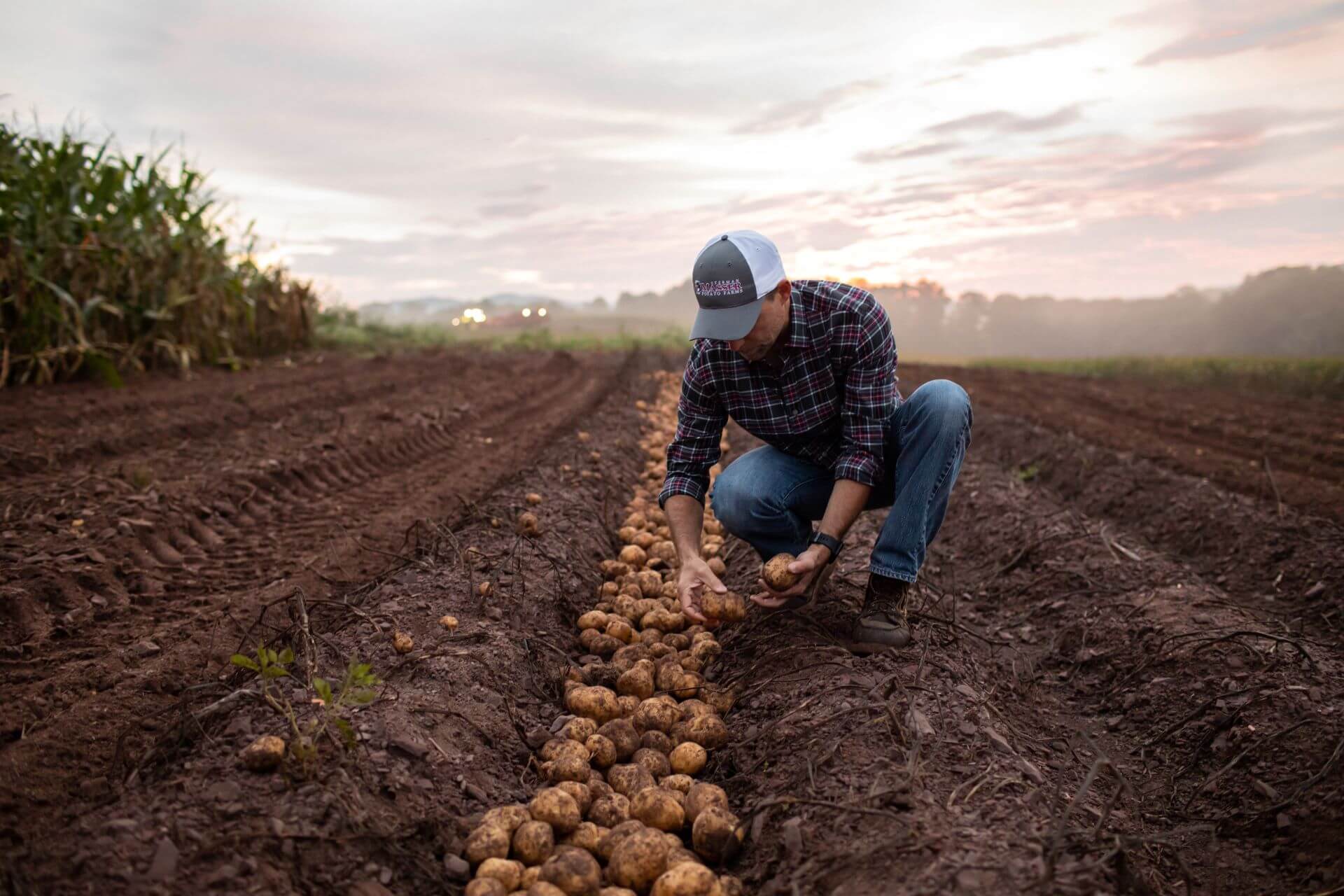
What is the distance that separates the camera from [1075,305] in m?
47.1

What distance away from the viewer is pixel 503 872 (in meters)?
1.98

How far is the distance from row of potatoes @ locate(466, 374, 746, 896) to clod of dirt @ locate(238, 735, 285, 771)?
1.73 ft

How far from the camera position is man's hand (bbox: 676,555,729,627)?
2988 mm

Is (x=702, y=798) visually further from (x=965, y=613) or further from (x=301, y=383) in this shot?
(x=301, y=383)

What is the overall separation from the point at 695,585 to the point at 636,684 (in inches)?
16.4

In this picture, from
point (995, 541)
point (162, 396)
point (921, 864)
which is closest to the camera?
point (921, 864)

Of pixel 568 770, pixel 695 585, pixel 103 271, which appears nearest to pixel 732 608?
pixel 695 585

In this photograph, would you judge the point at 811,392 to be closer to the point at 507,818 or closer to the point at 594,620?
the point at 594,620

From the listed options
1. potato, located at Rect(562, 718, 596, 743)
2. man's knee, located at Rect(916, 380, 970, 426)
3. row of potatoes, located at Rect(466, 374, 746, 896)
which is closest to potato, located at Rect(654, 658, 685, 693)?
row of potatoes, located at Rect(466, 374, 746, 896)

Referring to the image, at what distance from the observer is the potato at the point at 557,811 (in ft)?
7.11

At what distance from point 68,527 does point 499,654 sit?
2.90 metres

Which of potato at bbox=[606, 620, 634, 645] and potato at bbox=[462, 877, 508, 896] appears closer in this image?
potato at bbox=[462, 877, 508, 896]

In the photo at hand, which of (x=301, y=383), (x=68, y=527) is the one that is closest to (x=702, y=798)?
(x=68, y=527)

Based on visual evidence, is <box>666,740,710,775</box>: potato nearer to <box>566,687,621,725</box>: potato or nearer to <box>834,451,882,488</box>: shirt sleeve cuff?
<box>566,687,621,725</box>: potato
